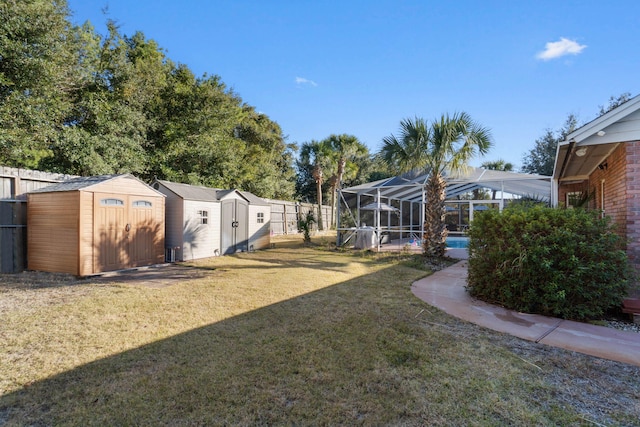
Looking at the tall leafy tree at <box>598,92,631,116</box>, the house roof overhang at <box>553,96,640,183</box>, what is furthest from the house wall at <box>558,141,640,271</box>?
the tall leafy tree at <box>598,92,631,116</box>

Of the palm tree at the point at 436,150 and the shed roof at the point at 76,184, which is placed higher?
the palm tree at the point at 436,150

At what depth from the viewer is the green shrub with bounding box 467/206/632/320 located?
409 centimetres

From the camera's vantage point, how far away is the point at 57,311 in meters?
4.49

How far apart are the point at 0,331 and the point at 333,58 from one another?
1202 centimetres

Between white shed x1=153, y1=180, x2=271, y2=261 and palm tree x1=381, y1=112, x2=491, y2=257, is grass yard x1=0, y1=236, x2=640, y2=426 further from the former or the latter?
palm tree x1=381, y1=112, x2=491, y2=257

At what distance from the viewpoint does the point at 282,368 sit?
9.32 ft

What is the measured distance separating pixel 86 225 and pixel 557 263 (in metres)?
8.88

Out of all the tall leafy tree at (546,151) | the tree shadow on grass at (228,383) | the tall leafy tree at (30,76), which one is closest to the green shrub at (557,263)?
the tree shadow on grass at (228,383)

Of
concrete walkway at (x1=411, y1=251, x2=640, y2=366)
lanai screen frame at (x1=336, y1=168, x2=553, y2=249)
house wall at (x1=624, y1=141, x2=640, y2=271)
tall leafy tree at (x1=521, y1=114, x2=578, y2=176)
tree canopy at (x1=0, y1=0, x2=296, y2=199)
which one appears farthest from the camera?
tall leafy tree at (x1=521, y1=114, x2=578, y2=176)

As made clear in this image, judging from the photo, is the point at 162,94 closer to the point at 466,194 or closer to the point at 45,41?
the point at 45,41

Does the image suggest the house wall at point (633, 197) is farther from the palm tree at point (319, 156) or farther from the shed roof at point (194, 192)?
the palm tree at point (319, 156)

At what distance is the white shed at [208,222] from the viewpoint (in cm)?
937

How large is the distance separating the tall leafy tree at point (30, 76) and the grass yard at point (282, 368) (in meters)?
6.61

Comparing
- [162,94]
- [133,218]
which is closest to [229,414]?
[133,218]
